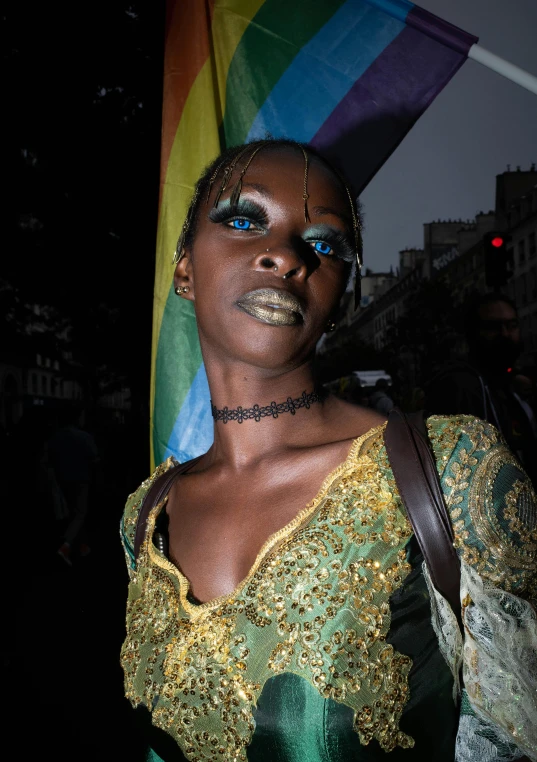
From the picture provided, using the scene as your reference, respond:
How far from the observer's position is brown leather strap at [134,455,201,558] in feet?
6.09

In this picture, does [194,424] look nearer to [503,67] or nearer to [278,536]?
[278,536]

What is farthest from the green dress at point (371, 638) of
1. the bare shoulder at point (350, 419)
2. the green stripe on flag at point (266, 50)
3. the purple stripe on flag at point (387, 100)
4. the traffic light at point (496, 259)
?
the traffic light at point (496, 259)

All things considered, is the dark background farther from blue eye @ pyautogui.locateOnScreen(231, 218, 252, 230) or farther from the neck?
blue eye @ pyautogui.locateOnScreen(231, 218, 252, 230)

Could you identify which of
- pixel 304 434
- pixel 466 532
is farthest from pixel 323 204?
pixel 466 532

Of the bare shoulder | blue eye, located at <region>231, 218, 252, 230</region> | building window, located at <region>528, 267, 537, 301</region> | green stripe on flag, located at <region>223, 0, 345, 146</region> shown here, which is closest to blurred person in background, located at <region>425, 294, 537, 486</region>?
green stripe on flag, located at <region>223, 0, 345, 146</region>

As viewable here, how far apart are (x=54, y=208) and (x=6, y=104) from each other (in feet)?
4.80

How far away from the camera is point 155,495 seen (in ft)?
6.30

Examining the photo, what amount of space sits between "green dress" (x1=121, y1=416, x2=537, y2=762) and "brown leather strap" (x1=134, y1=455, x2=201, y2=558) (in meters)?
0.39

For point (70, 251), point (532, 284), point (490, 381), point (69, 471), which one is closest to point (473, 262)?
point (532, 284)

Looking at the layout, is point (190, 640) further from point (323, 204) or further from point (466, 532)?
point (323, 204)

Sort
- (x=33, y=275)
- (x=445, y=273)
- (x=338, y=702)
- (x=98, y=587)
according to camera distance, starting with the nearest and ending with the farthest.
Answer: (x=338, y=702) < (x=98, y=587) < (x=33, y=275) < (x=445, y=273)

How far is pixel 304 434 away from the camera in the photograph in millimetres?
1704

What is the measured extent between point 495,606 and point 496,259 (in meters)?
8.60

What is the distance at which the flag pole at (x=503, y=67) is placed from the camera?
243cm
